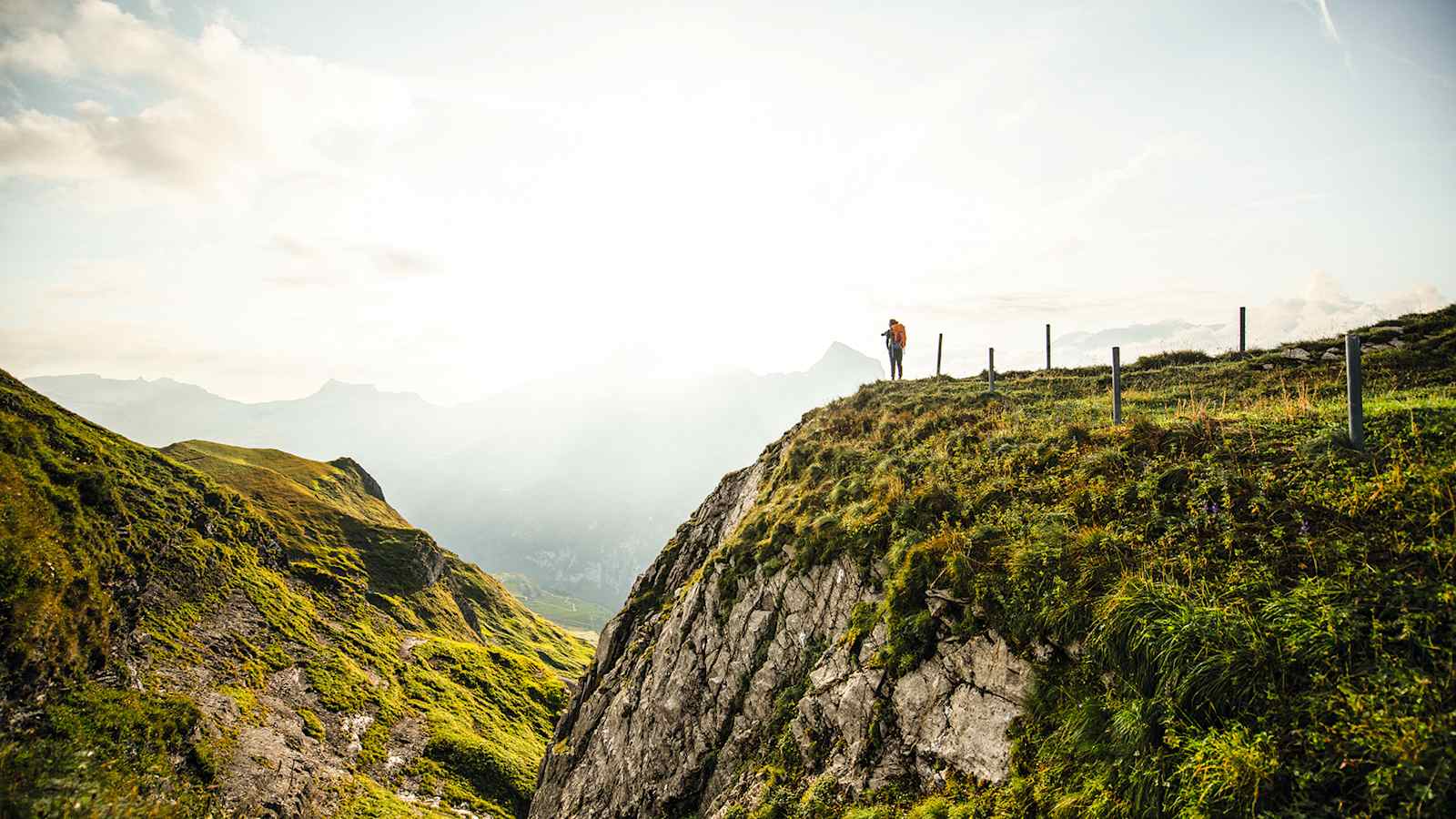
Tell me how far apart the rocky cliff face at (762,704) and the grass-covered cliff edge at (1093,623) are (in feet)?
0.24

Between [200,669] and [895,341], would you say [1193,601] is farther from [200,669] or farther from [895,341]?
[200,669]

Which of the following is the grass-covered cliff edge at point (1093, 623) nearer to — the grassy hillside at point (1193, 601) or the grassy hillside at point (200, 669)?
the grassy hillside at point (1193, 601)

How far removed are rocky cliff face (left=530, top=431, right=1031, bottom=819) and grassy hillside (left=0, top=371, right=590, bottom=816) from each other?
1688 cm

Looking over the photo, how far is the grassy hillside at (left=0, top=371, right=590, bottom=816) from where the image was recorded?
22141 mm

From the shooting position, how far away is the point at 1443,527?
685 cm

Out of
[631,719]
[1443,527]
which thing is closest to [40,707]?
[631,719]

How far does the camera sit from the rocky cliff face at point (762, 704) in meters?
9.77

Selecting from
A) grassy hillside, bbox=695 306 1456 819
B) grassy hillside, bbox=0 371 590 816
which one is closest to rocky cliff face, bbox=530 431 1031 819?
grassy hillside, bbox=695 306 1456 819

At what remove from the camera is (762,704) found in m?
15.2

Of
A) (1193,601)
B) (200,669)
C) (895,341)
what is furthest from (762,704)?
(200,669)

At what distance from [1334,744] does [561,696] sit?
81.0 metres

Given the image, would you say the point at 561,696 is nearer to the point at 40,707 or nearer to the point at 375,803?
the point at 375,803

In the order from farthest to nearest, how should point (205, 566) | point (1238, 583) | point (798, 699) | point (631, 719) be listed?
point (205, 566) → point (631, 719) → point (798, 699) → point (1238, 583)

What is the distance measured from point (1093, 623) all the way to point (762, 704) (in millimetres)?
9982
